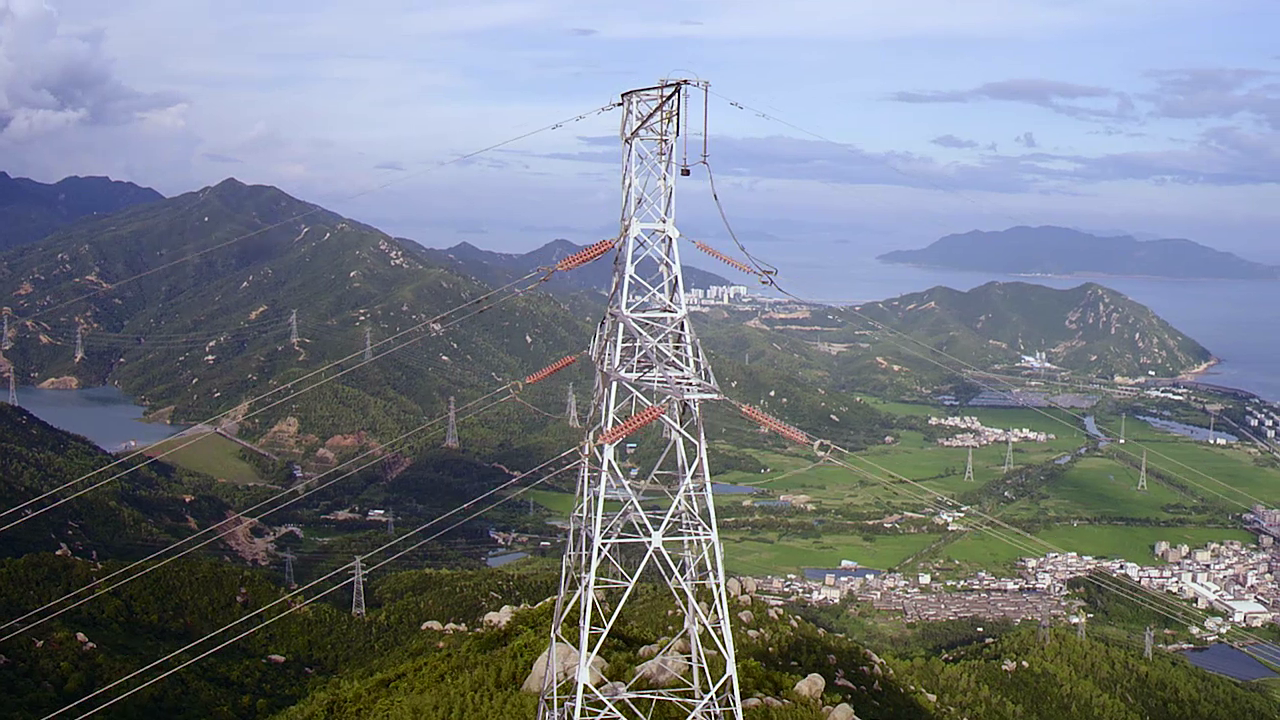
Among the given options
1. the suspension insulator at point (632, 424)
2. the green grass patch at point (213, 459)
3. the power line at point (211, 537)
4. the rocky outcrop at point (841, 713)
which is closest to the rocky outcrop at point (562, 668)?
the rocky outcrop at point (841, 713)

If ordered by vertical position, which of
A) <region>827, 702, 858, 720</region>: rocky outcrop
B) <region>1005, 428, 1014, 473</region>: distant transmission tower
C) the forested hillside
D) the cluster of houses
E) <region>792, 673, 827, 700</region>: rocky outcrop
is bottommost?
the cluster of houses

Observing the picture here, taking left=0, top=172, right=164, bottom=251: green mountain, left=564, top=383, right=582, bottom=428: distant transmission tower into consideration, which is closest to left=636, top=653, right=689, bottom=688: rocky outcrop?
left=564, top=383, right=582, bottom=428: distant transmission tower

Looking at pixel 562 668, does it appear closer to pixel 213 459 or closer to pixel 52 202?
pixel 213 459

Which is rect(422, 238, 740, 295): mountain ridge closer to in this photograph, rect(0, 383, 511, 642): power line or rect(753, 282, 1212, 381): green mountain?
rect(753, 282, 1212, 381): green mountain

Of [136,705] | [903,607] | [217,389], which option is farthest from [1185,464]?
[136,705]

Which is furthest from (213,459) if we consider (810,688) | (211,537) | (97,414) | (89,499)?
(810,688)

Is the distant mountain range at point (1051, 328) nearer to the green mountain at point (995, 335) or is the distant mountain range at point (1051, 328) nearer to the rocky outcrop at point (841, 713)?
the green mountain at point (995, 335)
